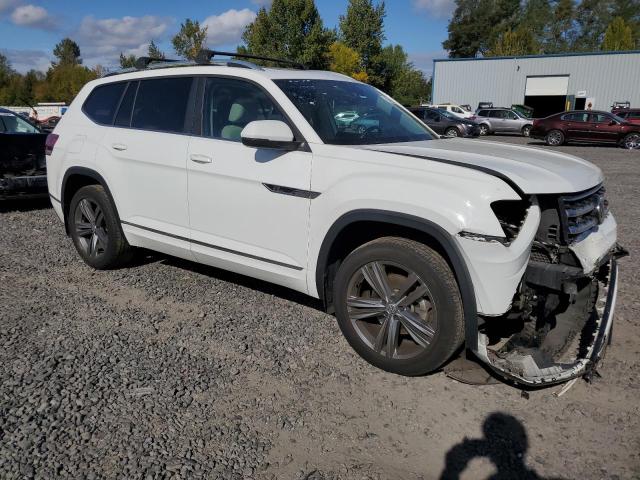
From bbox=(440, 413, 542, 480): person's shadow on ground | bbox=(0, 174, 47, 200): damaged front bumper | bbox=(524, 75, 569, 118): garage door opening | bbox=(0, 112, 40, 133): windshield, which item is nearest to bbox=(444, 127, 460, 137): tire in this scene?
bbox=(524, 75, 569, 118): garage door opening

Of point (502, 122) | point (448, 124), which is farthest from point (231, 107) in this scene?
point (502, 122)

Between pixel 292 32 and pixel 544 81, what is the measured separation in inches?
837

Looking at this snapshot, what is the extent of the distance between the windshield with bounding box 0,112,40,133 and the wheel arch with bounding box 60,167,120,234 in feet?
14.2

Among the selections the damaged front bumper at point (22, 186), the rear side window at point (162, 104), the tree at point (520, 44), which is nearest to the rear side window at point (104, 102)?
the rear side window at point (162, 104)

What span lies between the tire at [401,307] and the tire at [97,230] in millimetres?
2449

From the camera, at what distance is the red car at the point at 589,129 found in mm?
21625

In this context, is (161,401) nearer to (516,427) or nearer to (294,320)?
(294,320)

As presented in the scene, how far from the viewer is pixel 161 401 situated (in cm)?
303

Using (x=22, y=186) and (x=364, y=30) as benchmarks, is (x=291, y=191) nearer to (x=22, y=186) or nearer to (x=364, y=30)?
(x=22, y=186)

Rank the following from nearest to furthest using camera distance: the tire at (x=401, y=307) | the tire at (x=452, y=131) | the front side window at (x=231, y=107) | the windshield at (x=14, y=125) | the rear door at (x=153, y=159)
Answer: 1. the tire at (x=401, y=307)
2. the front side window at (x=231, y=107)
3. the rear door at (x=153, y=159)
4. the windshield at (x=14, y=125)
5. the tire at (x=452, y=131)

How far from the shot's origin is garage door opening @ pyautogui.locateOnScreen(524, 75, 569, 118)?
3959 cm

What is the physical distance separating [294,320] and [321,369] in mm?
765

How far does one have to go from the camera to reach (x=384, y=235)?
3377 mm

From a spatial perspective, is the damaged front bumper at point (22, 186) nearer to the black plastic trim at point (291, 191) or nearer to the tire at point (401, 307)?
the black plastic trim at point (291, 191)
